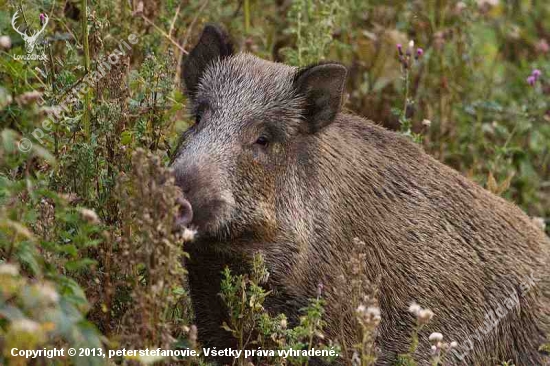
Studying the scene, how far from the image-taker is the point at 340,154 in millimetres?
5367

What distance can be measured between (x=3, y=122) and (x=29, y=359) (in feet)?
6.13

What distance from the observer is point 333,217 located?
17.0 ft

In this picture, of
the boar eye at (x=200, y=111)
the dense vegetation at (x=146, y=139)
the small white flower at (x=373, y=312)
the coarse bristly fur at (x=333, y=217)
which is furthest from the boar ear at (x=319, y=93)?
the small white flower at (x=373, y=312)

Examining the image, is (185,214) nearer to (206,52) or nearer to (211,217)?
(211,217)

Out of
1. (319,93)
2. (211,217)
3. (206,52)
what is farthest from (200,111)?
(211,217)

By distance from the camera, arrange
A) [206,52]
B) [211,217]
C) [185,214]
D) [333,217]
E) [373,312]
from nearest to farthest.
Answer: [373,312]
[185,214]
[211,217]
[333,217]
[206,52]

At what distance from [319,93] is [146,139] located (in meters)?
0.98

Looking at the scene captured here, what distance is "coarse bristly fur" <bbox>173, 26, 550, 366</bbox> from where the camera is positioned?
4.90 meters

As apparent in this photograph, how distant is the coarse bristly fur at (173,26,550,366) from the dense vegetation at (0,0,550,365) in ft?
0.63

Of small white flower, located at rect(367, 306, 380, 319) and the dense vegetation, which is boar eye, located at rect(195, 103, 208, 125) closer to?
the dense vegetation

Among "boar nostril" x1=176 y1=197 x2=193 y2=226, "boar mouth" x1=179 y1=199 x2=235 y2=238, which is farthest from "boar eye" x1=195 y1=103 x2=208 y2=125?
"boar nostril" x1=176 y1=197 x2=193 y2=226

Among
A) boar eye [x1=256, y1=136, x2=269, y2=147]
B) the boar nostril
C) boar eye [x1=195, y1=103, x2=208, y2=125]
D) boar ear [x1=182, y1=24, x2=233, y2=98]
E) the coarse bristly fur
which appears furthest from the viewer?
boar ear [x1=182, y1=24, x2=233, y2=98]

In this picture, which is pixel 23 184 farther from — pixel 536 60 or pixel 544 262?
pixel 536 60

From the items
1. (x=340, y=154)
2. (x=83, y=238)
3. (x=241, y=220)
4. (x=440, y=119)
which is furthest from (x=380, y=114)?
(x=83, y=238)
